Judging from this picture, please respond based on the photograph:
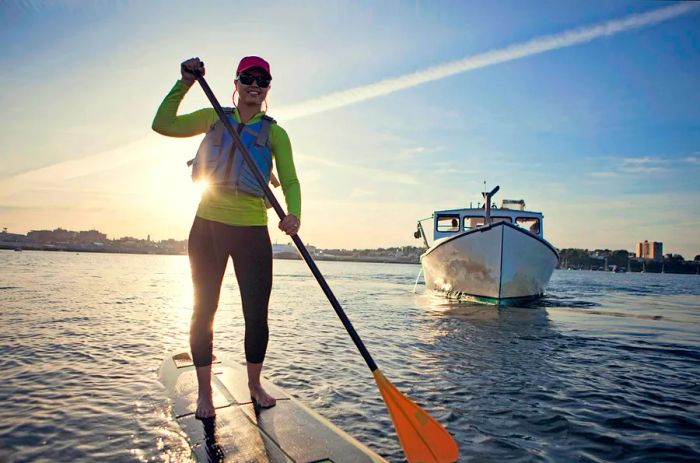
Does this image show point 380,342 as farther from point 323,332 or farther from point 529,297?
point 529,297

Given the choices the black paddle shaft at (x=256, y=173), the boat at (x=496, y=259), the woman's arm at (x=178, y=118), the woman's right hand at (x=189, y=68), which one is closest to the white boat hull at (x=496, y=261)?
the boat at (x=496, y=259)

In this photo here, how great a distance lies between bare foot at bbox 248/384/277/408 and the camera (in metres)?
3.25

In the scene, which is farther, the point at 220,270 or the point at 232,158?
the point at 220,270

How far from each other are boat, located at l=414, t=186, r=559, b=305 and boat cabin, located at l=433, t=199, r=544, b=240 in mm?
45

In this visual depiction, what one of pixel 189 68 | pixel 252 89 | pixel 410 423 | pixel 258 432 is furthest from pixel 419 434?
pixel 189 68

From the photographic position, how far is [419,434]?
2.81 meters

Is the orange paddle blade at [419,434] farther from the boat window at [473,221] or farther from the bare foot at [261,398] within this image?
the boat window at [473,221]

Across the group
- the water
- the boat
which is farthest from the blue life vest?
the boat

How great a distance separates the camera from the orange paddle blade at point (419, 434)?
8.86ft

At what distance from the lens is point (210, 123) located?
10.4 ft

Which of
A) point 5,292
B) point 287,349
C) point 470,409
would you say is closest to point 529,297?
point 287,349

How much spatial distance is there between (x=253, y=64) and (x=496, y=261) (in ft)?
45.3

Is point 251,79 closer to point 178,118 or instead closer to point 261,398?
point 178,118

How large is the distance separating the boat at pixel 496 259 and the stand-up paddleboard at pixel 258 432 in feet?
40.6
